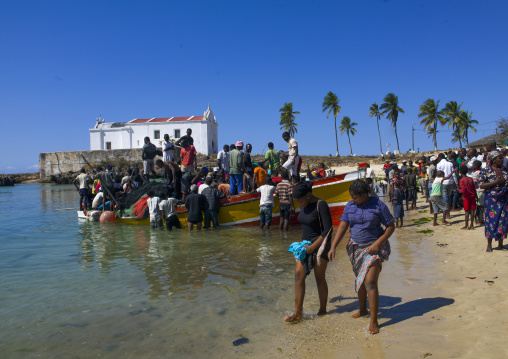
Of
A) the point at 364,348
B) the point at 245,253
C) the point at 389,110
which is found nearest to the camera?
the point at 364,348

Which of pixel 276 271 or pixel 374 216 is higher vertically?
pixel 374 216

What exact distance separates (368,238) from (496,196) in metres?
3.91

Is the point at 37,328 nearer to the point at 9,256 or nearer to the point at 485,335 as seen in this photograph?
the point at 485,335

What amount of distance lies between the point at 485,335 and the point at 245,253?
18.5 ft

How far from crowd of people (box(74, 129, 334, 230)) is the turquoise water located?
103 cm

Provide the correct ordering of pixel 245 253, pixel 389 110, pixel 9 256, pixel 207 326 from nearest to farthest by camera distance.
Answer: pixel 207 326
pixel 245 253
pixel 9 256
pixel 389 110

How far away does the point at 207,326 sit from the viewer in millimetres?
5066

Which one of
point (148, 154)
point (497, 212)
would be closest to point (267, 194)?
point (148, 154)

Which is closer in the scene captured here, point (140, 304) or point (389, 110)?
point (140, 304)

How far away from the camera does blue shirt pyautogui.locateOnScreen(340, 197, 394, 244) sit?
4469 millimetres

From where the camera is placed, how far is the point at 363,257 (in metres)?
4.53

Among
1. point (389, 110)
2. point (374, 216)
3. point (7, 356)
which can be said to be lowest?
point (7, 356)

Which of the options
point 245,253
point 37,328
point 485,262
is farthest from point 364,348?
point 245,253

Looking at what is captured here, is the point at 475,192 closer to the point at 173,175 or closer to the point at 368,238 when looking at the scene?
the point at 368,238
